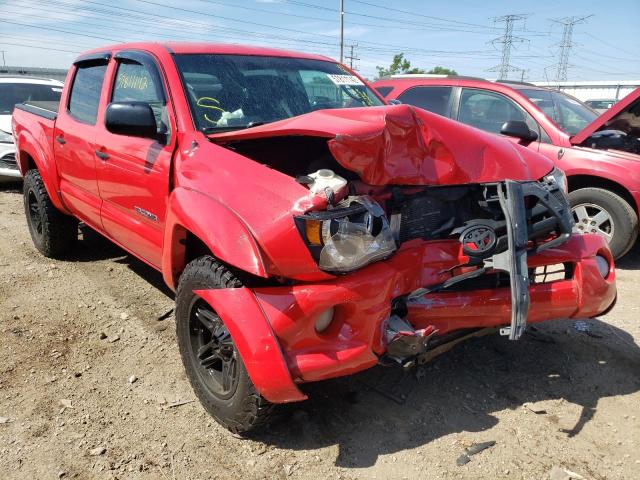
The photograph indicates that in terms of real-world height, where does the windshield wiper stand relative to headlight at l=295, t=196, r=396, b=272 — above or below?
above

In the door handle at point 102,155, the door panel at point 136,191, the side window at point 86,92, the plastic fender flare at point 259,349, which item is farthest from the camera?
the side window at point 86,92

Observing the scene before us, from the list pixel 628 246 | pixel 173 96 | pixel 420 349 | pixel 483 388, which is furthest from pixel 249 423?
pixel 628 246

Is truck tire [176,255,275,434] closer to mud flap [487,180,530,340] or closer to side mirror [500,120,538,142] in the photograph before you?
mud flap [487,180,530,340]

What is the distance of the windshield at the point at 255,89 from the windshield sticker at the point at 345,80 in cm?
1

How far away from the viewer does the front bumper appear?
2074 millimetres

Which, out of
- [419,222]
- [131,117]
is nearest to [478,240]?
[419,222]

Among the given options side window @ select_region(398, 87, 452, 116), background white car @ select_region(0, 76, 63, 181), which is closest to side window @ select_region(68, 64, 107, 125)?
side window @ select_region(398, 87, 452, 116)

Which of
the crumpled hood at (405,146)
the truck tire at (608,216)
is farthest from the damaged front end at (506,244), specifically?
the truck tire at (608,216)

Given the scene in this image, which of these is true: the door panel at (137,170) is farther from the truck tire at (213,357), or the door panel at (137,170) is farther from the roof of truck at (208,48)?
the truck tire at (213,357)

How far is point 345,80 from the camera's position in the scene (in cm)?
385

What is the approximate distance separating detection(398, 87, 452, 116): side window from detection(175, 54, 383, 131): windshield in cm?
251

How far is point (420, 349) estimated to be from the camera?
7.30ft

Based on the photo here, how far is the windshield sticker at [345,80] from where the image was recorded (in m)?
3.75

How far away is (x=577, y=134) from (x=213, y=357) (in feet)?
14.2
